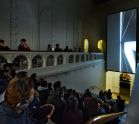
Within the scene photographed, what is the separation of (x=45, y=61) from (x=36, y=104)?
218 cm

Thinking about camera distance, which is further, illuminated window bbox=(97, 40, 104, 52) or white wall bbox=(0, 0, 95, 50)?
illuminated window bbox=(97, 40, 104, 52)

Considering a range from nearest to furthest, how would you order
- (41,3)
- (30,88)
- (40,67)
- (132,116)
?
(132,116) < (30,88) < (40,67) < (41,3)

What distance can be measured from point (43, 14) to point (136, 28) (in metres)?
5.13

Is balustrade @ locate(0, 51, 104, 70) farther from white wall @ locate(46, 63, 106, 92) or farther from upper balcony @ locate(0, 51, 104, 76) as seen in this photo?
white wall @ locate(46, 63, 106, 92)

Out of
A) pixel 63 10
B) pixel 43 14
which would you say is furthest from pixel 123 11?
pixel 43 14

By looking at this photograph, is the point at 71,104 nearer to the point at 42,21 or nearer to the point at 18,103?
the point at 18,103

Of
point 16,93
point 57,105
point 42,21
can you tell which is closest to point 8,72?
point 16,93

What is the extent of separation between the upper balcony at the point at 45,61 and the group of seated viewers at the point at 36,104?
0.56 m

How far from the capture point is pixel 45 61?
5301 millimetres

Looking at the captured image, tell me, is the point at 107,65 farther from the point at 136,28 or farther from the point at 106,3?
the point at 106,3

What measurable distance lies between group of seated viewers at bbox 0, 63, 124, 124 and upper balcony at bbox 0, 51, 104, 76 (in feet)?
1.82

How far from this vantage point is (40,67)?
507 centimetres

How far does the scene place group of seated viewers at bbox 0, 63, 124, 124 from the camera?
2.88m

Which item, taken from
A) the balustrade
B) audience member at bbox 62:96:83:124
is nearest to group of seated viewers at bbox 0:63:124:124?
audience member at bbox 62:96:83:124
